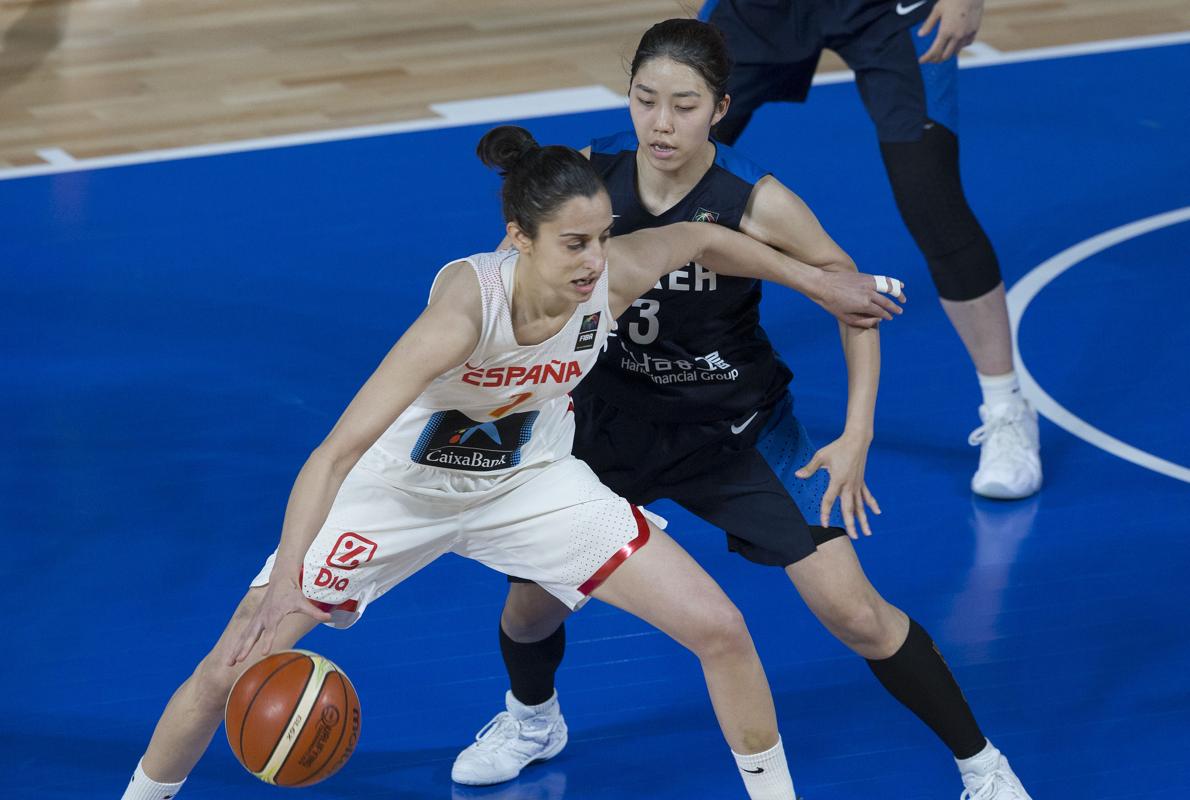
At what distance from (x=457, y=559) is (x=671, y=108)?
1857mm

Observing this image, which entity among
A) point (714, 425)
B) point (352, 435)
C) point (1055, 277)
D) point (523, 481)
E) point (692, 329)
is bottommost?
point (1055, 277)

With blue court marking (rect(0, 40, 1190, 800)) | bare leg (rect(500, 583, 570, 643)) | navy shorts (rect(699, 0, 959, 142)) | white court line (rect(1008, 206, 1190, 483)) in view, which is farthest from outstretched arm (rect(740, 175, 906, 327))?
white court line (rect(1008, 206, 1190, 483))

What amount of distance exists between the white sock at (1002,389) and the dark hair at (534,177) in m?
2.33

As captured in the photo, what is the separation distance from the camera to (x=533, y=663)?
4035 millimetres

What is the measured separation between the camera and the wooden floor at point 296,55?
822 cm

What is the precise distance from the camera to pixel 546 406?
3584mm

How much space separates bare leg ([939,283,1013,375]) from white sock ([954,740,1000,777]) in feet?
5.86

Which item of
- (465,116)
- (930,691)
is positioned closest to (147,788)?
(930,691)

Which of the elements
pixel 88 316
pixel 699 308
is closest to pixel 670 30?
pixel 699 308

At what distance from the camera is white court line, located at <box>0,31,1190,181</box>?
7.78 m

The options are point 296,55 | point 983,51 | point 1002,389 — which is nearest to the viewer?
point 1002,389

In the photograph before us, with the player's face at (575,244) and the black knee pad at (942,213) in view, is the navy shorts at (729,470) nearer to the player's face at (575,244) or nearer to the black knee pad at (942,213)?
the player's face at (575,244)

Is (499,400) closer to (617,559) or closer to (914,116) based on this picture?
(617,559)

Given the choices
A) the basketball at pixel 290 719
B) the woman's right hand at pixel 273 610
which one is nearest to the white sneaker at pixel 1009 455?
the basketball at pixel 290 719
